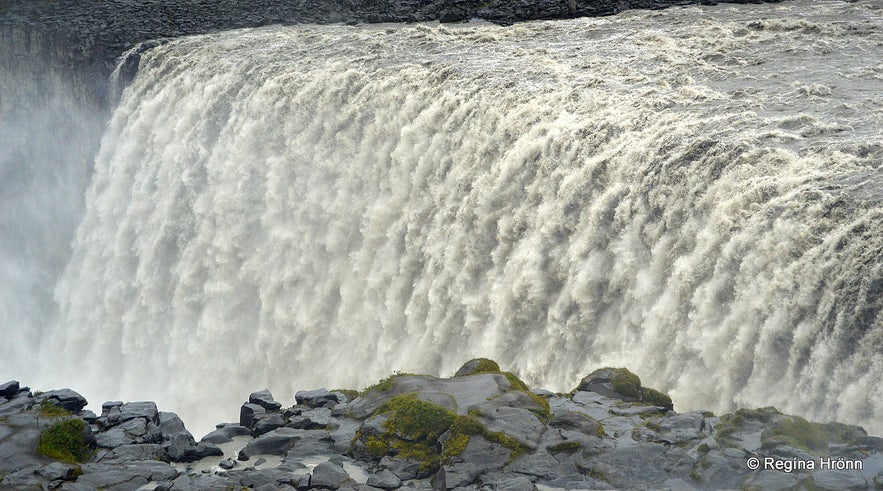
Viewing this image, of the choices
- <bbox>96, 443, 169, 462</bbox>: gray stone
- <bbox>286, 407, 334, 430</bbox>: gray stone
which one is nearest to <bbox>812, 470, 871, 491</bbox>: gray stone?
<bbox>286, 407, 334, 430</bbox>: gray stone

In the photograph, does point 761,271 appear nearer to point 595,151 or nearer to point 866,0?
point 595,151

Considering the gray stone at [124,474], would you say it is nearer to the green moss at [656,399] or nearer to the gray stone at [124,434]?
the gray stone at [124,434]

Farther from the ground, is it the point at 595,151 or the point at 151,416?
the point at 595,151

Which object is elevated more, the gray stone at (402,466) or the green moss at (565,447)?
the green moss at (565,447)

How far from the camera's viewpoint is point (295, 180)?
2695cm

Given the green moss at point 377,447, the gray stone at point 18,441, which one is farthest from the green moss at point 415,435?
the gray stone at point 18,441

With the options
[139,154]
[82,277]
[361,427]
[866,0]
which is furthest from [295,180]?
[866,0]

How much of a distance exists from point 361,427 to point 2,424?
5.72m

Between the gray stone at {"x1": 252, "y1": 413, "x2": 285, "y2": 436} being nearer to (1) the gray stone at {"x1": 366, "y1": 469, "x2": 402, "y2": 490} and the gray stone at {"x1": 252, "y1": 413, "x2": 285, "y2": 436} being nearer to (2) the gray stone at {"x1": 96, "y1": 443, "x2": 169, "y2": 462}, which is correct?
(2) the gray stone at {"x1": 96, "y1": 443, "x2": 169, "y2": 462}

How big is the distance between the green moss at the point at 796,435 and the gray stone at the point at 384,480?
442 centimetres

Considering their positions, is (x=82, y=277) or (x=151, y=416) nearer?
(x=151, y=416)

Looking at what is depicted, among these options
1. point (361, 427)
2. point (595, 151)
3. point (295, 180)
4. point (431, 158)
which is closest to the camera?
point (361, 427)

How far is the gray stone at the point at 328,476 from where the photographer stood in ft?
42.0

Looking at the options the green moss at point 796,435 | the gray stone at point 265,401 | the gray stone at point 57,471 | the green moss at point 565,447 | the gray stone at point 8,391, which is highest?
the gray stone at point 8,391
